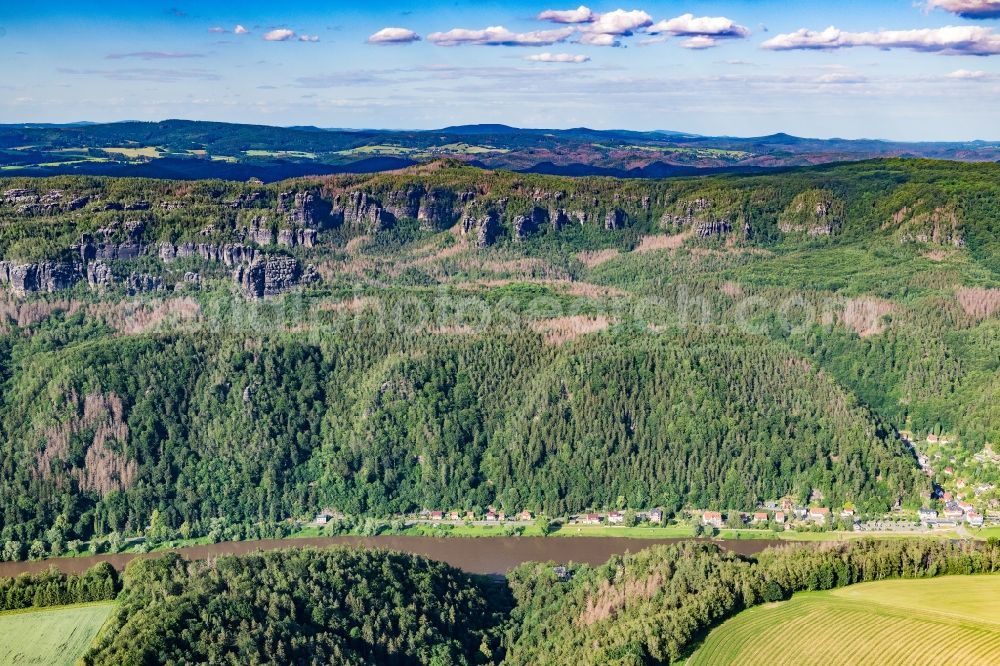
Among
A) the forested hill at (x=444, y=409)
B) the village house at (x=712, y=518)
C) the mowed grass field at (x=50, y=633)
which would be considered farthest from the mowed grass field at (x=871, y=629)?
the forested hill at (x=444, y=409)

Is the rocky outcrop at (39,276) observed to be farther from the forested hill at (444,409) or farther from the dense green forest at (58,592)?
the dense green forest at (58,592)

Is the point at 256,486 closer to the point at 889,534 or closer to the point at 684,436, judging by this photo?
the point at 684,436

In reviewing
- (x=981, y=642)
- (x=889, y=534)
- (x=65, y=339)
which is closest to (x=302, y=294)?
(x=65, y=339)

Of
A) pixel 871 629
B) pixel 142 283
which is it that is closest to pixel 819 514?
pixel 871 629

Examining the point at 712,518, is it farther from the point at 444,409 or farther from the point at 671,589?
the point at 671,589

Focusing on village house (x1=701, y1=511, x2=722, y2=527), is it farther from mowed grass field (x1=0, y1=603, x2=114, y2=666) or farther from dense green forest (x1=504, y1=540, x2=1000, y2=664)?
mowed grass field (x1=0, y1=603, x2=114, y2=666)

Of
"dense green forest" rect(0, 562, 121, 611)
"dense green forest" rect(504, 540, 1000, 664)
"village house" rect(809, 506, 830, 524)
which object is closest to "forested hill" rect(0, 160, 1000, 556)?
"village house" rect(809, 506, 830, 524)
